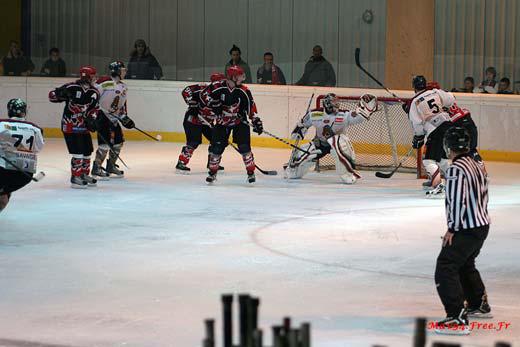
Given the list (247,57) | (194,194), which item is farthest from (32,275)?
(247,57)

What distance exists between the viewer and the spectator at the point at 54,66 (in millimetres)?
17047

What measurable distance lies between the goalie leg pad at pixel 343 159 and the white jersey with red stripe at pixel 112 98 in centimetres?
223

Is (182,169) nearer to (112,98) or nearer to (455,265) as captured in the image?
(112,98)

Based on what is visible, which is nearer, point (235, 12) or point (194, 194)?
point (194, 194)

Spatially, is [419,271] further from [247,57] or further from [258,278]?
[247,57]

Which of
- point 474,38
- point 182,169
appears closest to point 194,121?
point 182,169

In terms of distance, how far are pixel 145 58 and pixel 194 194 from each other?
5987 millimetres

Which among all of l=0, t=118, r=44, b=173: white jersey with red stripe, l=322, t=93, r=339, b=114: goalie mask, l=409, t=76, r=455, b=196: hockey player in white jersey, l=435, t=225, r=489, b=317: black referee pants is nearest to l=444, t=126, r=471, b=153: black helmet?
l=435, t=225, r=489, b=317: black referee pants

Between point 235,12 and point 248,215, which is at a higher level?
point 235,12

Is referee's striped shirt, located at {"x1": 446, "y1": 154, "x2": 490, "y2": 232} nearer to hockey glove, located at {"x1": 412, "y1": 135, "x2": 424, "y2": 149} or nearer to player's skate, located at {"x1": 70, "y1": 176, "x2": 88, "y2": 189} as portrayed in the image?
hockey glove, located at {"x1": 412, "y1": 135, "x2": 424, "y2": 149}

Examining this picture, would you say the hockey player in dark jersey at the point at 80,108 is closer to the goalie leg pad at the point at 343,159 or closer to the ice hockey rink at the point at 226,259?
the ice hockey rink at the point at 226,259

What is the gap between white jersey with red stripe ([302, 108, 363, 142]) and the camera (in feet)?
40.9

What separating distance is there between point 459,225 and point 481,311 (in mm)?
588

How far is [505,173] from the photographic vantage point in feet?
43.5
